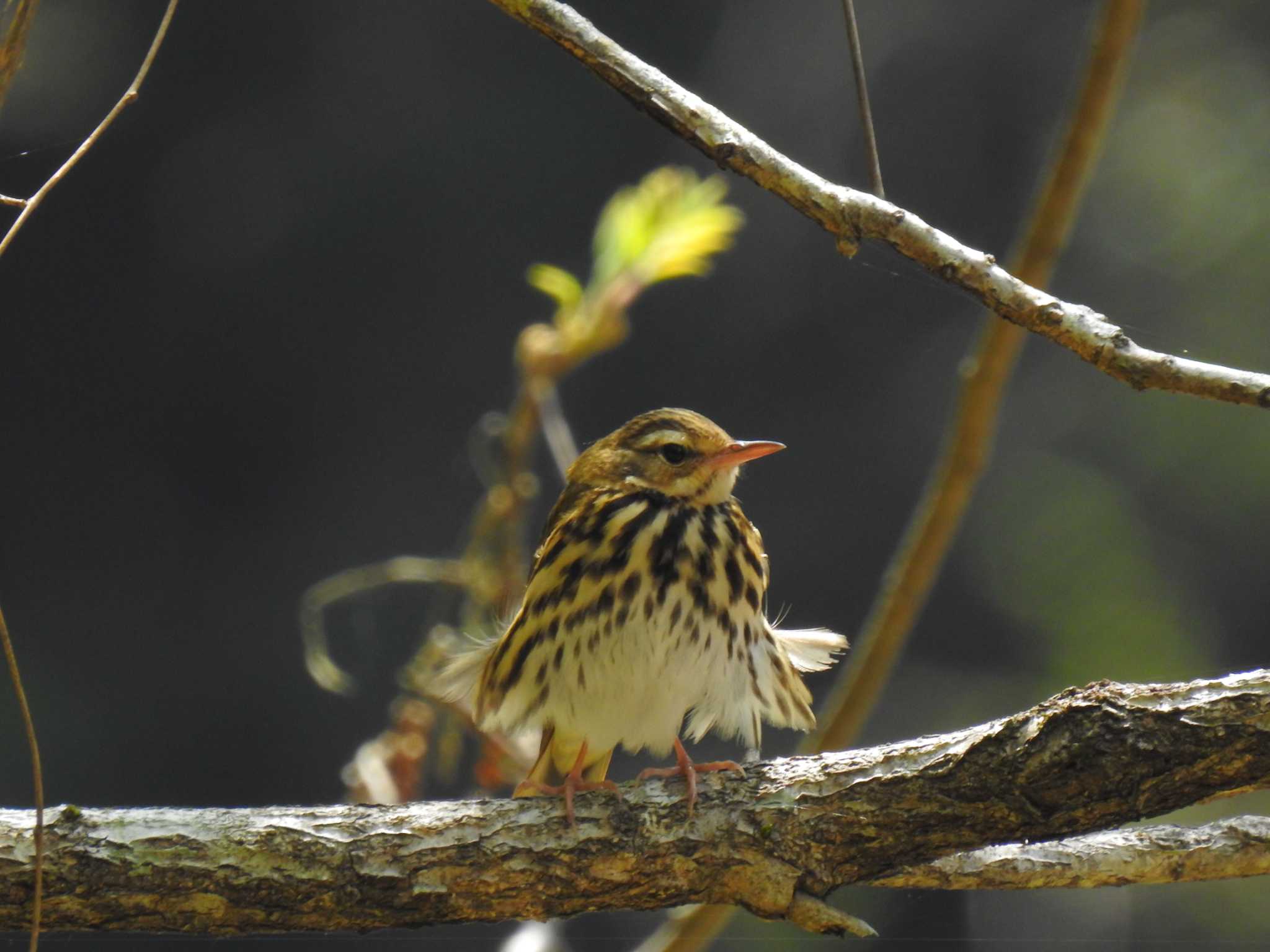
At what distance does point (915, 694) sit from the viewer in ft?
19.6

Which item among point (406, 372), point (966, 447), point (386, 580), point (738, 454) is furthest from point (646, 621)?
point (406, 372)

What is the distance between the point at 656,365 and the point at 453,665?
2479mm

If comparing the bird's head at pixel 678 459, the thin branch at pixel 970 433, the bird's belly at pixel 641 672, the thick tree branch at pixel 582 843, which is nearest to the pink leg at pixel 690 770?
the thick tree branch at pixel 582 843

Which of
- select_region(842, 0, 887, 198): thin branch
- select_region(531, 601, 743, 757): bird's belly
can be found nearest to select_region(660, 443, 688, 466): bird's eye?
select_region(531, 601, 743, 757): bird's belly

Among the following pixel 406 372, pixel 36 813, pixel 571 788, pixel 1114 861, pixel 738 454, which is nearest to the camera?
pixel 36 813

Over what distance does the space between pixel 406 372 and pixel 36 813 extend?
355 centimetres

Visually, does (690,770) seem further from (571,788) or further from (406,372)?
(406,372)

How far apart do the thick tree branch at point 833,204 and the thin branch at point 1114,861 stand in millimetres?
750

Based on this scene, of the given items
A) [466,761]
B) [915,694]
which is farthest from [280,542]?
[915,694]

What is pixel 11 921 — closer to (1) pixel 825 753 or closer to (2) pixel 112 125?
(1) pixel 825 753

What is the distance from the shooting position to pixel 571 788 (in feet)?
7.72

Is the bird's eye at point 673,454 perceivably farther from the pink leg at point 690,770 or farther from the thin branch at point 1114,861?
the thin branch at point 1114,861

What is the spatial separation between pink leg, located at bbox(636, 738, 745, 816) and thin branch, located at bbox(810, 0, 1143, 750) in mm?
706

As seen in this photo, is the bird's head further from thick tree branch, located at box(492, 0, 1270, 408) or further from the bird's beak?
thick tree branch, located at box(492, 0, 1270, 408)
